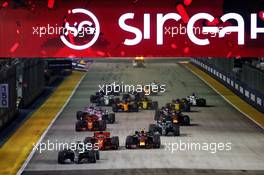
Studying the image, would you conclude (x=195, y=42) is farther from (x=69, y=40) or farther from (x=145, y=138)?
(x=145, y=138)

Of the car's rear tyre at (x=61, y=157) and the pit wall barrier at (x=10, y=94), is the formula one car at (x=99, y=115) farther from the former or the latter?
the car's rear tyre at (x=61, y=157)

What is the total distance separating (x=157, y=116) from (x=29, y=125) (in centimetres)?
978

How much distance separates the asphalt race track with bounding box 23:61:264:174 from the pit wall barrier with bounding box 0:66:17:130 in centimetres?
364

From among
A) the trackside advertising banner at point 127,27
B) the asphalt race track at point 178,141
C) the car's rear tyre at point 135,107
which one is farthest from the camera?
the car's rear tyre at point 135,107

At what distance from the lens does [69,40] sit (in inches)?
580

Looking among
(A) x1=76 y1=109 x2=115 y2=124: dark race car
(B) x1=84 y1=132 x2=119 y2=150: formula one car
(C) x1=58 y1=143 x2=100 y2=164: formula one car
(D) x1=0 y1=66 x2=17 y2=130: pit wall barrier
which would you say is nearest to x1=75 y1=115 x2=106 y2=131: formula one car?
(A) x1=76 y1=109 x2=115 y2=124: dark race car

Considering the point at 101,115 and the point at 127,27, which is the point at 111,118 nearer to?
the point at 101,115

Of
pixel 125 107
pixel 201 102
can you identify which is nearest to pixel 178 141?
pixel 125 107

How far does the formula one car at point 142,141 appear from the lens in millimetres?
47250

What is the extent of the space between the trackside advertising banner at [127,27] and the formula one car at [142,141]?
107 ft

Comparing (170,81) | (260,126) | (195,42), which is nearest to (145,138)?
(260,126)

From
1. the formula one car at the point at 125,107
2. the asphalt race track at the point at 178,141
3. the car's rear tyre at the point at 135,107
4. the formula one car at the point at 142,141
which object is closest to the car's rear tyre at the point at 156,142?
the formula one car at the point at 142,141

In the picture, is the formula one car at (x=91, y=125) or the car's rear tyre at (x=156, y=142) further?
the formula one car at (x=91, y=125)

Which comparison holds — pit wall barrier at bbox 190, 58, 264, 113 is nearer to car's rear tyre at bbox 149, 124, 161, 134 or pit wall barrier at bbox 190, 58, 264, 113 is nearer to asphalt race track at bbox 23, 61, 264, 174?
asphalt race track at bbox 23, 61, 264, 174
